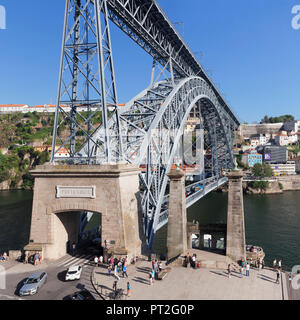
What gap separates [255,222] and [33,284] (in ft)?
110

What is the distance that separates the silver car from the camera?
12.0 m

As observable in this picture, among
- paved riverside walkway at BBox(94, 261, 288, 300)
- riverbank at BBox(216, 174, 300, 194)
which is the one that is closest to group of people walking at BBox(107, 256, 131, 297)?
paved riverside walkway at BBox(94, 261, 288, 300)

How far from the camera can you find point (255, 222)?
3794cm

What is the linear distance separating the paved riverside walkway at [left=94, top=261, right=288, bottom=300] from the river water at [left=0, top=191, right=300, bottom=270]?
1115 centimetres

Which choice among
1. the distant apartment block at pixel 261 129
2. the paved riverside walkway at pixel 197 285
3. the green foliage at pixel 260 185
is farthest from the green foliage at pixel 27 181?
the distant apartment block at pixel 261 129

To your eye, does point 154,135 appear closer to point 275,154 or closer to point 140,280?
point 140,280

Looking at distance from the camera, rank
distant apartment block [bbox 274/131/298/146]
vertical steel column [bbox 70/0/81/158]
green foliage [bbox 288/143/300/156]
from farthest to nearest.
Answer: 1. distant apartment block [bbox 274/131/298/146]
2. green foliage [bbox 288/143/300/156]
3. vertical steel column [bbox 70/0/81/158]

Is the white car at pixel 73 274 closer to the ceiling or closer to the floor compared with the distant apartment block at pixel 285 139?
closer to the floor

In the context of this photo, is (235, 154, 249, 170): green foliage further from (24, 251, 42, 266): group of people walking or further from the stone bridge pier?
(24, 251, 42, 266): group of people walking

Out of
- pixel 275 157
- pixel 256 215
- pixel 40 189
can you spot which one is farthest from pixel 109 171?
pixel 275 157

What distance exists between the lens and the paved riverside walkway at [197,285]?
39.5 feet

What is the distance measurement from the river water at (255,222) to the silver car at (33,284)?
50.7 feet

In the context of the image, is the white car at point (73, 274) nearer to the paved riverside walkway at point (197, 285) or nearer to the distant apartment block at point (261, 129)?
the paved riverside walkway at point (197, 285)

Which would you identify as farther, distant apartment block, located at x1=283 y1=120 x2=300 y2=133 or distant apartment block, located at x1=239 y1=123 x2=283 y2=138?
distant apartment block, located at x1=239 y1=123 x2=283 y2=138
